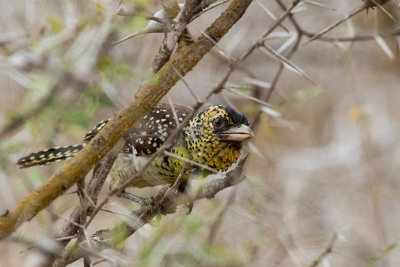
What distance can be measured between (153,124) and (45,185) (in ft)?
5.07

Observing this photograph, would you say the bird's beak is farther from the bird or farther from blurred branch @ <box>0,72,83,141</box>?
blurred branch @ <box>0,72,83,141</box>

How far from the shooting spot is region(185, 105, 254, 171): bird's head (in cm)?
335

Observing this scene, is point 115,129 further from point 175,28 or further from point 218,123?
point 218,123

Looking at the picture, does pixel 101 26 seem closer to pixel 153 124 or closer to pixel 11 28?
pixel 153 124

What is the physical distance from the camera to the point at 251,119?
548 cm

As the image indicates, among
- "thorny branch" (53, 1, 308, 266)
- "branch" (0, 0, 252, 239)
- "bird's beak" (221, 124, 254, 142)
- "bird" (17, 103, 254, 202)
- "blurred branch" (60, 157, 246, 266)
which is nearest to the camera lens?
"branch" (0, 0, 252, 239)

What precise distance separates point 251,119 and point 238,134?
220 cm

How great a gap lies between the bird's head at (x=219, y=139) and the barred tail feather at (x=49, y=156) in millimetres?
663

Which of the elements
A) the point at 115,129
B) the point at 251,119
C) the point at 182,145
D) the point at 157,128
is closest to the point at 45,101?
the point at 115,129

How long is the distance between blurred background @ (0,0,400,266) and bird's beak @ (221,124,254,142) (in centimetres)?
16

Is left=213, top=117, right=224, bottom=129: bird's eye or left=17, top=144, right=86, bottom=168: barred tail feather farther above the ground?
left=17, top=144, right=86, bottom=168: barred tail feather

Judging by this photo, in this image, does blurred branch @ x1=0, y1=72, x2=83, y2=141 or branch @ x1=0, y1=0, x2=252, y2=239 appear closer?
branch @ x1=0, y1=0, x2=252, y2=239

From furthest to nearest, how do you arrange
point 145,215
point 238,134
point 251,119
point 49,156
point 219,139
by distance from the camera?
point 251,119 < point 49,156 < point 219,139 < point 238,134 < point 145,215

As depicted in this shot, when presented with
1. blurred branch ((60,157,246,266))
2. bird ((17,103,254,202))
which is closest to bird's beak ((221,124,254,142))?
bird ((17,103,254,202))
